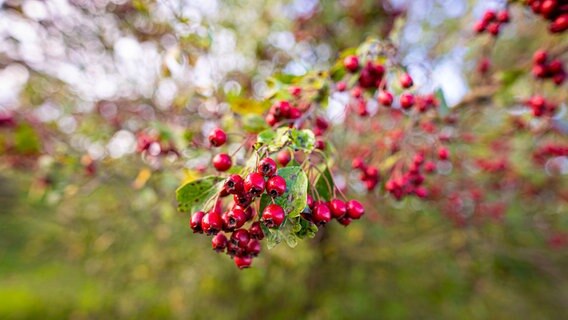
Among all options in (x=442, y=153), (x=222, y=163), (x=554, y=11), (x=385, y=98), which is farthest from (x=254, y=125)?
(x=554, y=11)

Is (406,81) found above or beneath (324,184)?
above

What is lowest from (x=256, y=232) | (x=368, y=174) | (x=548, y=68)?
(x=368, y=174)

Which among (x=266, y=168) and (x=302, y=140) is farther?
(x=302, y=140)

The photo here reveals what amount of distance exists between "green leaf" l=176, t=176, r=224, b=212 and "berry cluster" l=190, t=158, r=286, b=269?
0.07 meters

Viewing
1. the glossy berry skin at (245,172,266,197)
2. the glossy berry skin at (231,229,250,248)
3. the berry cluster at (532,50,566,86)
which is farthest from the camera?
the berry cluster at (532,50,566,86)

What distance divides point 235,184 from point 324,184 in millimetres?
399

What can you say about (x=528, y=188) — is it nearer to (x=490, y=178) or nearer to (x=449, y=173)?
(x=490, y=178)

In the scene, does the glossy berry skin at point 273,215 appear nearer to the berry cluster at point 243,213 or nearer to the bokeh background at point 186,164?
A: the berry cluster at point 243,213

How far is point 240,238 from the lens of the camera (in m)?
1.07

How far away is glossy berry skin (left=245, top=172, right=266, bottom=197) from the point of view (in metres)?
0.95

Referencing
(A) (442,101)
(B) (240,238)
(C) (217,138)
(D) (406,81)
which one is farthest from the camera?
(A) (442,101)

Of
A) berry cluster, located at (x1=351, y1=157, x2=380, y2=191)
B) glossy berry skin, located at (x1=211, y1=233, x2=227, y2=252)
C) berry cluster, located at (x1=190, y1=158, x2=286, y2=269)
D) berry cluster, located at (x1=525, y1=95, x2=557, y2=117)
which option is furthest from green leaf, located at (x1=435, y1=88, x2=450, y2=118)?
glossy berry skin, located at (x1=211, y1=233, x2=227, y2=252)

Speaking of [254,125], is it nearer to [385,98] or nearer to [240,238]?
[240,238]

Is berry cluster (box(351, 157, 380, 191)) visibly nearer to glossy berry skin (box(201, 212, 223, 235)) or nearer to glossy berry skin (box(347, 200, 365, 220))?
glossy berry skin (box(347, 200, 365, 220))
